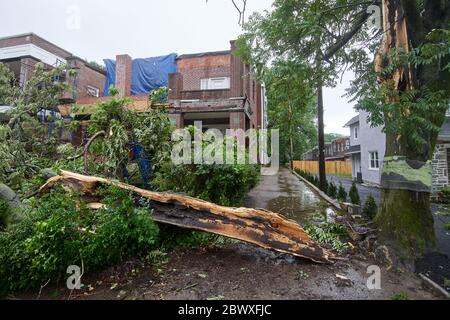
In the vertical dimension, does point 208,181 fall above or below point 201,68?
below

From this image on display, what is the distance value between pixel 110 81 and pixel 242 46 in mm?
12863

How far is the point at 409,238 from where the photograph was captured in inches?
141

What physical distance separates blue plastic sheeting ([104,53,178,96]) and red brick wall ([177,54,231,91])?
0.69 m

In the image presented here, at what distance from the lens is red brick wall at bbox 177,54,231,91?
49.9 feet

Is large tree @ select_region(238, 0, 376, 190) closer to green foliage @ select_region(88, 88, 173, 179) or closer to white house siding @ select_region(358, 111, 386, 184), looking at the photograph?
green foliage @ select_region(88, 88, 173, 179)

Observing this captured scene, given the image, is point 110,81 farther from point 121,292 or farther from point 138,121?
point 121,292

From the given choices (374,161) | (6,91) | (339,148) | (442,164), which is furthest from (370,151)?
(339,148)

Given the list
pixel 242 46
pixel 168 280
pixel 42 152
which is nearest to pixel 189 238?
pixel 168 280

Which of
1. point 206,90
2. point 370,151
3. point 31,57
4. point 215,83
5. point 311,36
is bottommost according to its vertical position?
point 370,151

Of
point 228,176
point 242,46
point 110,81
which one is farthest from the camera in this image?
point 110,81

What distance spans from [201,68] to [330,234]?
13.7 meters

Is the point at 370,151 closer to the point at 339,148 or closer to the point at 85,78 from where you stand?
the point at 85,78

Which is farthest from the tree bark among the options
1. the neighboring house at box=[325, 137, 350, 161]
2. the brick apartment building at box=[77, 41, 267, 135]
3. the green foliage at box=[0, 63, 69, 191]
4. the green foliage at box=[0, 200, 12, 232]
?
the neighboring house at box=[325, 137, 350, 161]

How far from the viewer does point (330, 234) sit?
14.8ft
